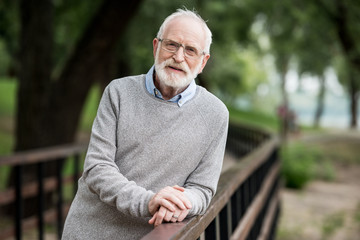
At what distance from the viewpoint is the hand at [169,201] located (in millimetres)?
1934

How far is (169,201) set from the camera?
1.95m

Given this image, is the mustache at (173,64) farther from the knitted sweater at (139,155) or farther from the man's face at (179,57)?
the knitted sweater at (139,155)

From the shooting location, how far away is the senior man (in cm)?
209

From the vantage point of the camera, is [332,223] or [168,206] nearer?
[168,206]

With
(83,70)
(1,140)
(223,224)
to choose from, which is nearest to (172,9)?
(83,70)

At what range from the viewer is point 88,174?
2.08 metres

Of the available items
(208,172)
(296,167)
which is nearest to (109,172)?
(208,172)

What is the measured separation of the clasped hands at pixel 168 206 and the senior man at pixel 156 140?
0.04 meters

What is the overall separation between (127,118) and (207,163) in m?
0.39

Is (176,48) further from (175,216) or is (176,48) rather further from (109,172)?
(175,216)

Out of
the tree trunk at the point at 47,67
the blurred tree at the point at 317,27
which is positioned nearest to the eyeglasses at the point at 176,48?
the tree trunk at the point at 47,67

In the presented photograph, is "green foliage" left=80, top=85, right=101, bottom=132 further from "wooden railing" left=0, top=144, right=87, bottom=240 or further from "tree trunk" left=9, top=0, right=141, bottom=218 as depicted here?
"wooden railing" left=0, top=144, right=87, bottom=240

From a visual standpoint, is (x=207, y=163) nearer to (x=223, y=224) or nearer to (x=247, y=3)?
(x=223, y=224)

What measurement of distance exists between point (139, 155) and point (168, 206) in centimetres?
28
